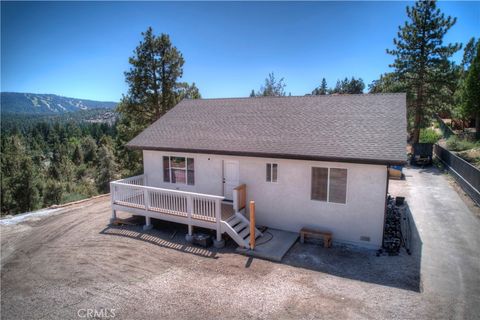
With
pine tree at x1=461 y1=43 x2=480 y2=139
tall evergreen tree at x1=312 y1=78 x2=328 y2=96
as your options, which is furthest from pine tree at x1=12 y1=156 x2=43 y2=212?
tall evergreen tree at x1=312 y1=78 x2=328 y2=96

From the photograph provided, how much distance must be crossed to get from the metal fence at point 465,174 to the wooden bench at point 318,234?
29.7ft

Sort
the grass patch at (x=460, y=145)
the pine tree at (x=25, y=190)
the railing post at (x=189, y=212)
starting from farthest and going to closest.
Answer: the pine tree at (x=25, y=190) < the grass patch at (x=460, y=145) < the railing post at (x=189, y=212)

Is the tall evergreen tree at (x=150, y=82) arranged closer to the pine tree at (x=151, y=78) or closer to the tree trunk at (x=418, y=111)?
the pine tree at (x=151, y=78)

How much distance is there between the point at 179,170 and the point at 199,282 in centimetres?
588

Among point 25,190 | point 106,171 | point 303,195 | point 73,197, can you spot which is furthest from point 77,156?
point 303,195

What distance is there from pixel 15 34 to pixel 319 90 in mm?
78552

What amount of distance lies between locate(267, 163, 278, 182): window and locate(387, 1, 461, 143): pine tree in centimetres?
2279

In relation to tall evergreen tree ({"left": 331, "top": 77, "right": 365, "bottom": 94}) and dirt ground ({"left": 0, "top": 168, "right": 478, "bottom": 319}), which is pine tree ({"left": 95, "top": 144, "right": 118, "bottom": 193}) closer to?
dirt ground ({"left": 0, "top": 168, "right": 478, "bottom": 319})

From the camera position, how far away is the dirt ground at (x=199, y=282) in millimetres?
6039

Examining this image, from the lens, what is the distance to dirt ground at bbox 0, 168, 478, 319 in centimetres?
604

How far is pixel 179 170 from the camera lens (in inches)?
476

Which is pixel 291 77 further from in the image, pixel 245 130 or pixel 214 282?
pixel 214 282

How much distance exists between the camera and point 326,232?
9.21m

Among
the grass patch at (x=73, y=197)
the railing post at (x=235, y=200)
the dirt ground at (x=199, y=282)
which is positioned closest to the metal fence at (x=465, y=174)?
the dirt ground at (x=199, y=282)
